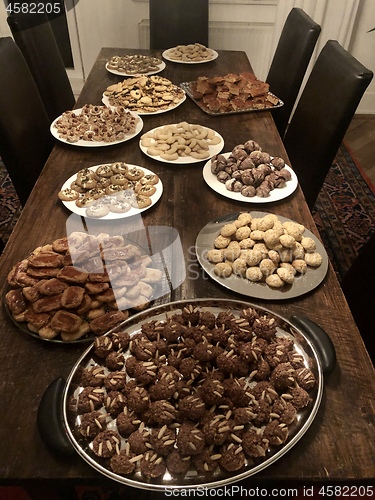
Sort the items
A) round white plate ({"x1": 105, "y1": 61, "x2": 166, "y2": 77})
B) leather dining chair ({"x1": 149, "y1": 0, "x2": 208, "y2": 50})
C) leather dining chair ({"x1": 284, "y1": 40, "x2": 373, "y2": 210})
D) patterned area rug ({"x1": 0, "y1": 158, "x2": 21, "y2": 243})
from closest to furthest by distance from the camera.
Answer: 1. leather dining chair ({"x1": 284, "y1": 40, "x2": 373, "y2": 210})
2. round white plate ({"x1": 105, "y1": 61, "x2": 166, "y2": 77})
3. patterned area rug ({"x1": 0, "y1": 158, "x2": 21, "y2": 243})
4. leather dining chair ({"x1": 149, "y1": 0, "x2": 208, "y2": 50})

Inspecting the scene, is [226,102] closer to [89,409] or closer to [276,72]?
[276,72]

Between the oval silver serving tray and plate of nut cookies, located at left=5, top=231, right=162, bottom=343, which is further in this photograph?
plate of nut cookies, located at left=5, top=231, right=162, bottom=343

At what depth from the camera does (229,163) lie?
136 centimetres

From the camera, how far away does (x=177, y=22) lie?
2607 mm

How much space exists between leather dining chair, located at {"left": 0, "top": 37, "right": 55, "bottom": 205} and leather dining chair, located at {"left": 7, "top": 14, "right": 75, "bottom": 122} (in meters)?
0.17

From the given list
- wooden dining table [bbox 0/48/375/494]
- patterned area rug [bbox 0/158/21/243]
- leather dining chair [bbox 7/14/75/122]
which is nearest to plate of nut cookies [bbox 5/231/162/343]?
wooden dining table [bbox 0/48/375/494]

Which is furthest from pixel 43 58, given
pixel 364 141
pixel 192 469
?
pixel 364 141

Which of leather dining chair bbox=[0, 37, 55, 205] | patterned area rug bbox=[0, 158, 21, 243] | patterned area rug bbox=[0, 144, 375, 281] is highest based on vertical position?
leather dining chair bbox=[0, 37, 55, 205]

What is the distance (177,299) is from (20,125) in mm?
1083

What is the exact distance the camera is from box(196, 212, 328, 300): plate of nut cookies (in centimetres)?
97

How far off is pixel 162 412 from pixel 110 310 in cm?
27

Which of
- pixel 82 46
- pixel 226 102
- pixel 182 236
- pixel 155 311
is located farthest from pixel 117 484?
pixel 82 46

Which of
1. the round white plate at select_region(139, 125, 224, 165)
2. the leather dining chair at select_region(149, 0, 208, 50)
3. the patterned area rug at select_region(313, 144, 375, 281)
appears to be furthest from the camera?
the leather dining chair at select_region(149, 0, 208, 50)

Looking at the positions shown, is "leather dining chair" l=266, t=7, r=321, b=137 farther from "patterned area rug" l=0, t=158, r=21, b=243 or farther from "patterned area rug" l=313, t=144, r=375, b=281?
"patterned area rug" l=0, t=158, r=21, b=243
